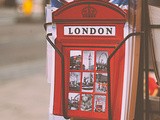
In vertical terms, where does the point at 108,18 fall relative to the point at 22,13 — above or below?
below

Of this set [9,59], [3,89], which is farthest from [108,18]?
[9,59]

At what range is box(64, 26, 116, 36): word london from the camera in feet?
6.75

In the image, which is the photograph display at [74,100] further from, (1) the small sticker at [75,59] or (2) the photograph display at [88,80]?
(1) the small sticker at [75,59]

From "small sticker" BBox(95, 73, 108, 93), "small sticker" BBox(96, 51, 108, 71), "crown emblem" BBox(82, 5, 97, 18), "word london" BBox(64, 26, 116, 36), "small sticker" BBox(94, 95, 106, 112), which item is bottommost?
"small sticker" BBox(94, 95, 106, 112)

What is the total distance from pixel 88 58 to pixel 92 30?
156 mm

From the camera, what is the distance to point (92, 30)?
207cm

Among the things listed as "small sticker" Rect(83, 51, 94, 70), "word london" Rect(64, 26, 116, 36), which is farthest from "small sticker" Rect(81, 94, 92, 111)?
"word london" Rect(64, 26, 116, 36)

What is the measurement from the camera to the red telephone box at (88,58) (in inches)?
81.4

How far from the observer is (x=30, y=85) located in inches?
277

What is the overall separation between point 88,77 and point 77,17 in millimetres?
326

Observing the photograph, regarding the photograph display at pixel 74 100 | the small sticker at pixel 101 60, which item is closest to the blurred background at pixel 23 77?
the photograph display at pixel 74 100

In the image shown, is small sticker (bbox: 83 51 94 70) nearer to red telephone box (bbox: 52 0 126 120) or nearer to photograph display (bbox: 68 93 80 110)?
red telephone box (bbox: 52 0 126 120)

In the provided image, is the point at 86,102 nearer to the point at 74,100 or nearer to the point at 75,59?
the point at 74,100

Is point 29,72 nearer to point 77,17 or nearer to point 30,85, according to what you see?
point 30,85
